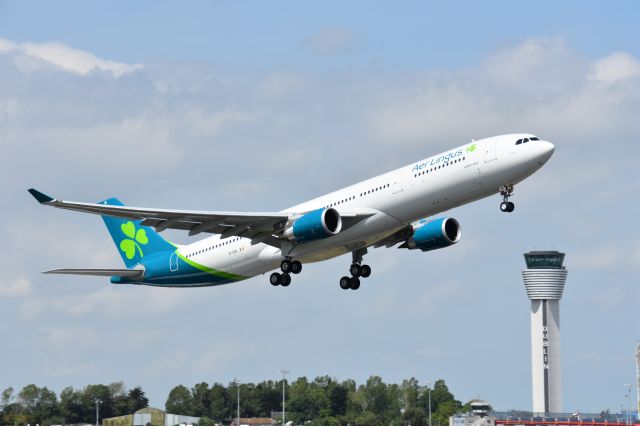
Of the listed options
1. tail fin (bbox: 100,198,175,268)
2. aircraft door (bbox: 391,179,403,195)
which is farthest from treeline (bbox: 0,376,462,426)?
aircraft door (bbox: 391,179,403,195)

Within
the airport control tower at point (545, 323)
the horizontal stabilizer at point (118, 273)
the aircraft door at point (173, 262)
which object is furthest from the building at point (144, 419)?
the airport control tower at point (545, 323)

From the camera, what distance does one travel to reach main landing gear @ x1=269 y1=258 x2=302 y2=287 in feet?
190

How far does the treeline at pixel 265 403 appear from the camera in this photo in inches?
3760

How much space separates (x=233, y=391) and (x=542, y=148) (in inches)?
2921

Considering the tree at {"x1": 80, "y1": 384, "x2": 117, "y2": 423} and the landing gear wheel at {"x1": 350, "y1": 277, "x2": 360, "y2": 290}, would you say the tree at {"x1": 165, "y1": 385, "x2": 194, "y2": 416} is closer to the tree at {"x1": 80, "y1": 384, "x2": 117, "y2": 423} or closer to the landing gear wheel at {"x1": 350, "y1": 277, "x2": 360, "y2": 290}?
the tree at {"x1": 80, "y1": 384, "x2": 117, "y2": 423}

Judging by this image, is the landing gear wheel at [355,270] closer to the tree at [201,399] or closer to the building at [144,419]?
the building at [144,419]

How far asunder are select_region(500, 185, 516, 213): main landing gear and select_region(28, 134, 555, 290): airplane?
0.14 feet

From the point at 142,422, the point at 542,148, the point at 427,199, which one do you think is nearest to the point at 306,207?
the point at 427,199

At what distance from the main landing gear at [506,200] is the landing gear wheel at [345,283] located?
39.2 feet

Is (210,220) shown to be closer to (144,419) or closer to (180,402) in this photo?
(144,419)

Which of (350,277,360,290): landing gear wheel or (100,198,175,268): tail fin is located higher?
(100,198,175,268): tail fin

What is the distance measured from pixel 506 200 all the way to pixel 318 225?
27.4 ft

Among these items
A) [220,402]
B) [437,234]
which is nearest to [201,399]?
[220,402]

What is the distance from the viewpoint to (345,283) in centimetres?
6191
